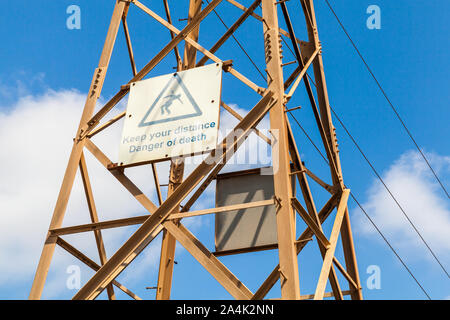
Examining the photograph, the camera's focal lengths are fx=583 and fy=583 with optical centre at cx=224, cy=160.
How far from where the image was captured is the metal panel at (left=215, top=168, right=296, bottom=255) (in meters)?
10.4

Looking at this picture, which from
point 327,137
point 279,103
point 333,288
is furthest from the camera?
point 327,137

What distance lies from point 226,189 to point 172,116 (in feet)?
6.39

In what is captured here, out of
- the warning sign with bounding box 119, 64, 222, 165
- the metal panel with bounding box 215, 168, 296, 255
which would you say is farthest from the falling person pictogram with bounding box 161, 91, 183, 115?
the metal panel with bounding box 215, 168, 296, 255

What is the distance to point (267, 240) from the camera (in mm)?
10359

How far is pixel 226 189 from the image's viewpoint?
440 inches

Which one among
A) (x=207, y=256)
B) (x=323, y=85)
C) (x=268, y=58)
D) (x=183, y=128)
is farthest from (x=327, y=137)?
(x=207, y=256)

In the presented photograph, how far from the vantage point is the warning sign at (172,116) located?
31.9 feet

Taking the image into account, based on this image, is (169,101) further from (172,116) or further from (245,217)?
(245,217)

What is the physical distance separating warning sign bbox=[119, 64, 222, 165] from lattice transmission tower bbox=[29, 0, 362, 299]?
0.10 metres

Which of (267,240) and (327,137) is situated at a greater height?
(327,137)

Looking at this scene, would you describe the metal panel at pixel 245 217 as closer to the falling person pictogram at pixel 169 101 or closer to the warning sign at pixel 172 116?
the warning sign at pixel 172 116

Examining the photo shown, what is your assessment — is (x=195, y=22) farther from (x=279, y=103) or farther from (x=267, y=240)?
(x=267, y=240)
